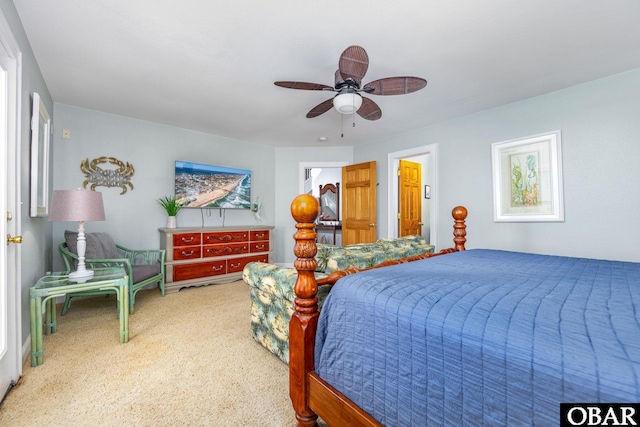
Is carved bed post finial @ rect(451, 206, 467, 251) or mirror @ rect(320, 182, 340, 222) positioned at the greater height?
mirror @ rect(320, 182, 340, 222)

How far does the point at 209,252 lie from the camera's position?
406cm

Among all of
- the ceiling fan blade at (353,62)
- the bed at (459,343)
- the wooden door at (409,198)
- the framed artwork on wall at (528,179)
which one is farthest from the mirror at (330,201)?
the bed at (459,343)

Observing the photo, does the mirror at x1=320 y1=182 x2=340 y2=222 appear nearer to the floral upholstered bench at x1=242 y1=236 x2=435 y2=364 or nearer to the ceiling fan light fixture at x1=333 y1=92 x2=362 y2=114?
the ceiling fan light fixture at x1=333 y1=92 x2=362 y2=114

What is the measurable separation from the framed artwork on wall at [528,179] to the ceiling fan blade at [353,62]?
2.41 meters

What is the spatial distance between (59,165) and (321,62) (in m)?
3.36

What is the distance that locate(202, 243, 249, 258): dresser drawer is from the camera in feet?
13.3

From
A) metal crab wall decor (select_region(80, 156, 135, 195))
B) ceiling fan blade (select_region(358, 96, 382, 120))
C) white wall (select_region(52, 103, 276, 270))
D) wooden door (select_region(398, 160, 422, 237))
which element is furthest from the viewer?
wooden door (select_region(398, 160, 422, 237))

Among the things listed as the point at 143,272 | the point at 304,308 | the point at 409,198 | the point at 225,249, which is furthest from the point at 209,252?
the point at 409,198

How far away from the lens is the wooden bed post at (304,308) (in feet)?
3.91

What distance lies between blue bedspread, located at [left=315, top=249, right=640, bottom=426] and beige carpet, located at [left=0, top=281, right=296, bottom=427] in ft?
2.24

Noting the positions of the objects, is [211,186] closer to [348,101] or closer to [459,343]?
[348,101]

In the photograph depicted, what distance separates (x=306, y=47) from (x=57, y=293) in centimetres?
256

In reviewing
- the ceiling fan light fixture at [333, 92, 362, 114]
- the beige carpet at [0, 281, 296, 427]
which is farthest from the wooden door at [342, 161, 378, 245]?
the beige carpet at [0, 281, 296, 427]

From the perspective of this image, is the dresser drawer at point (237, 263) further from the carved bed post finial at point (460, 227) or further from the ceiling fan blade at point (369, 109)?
the carved bed post finial at point (460, 227)
